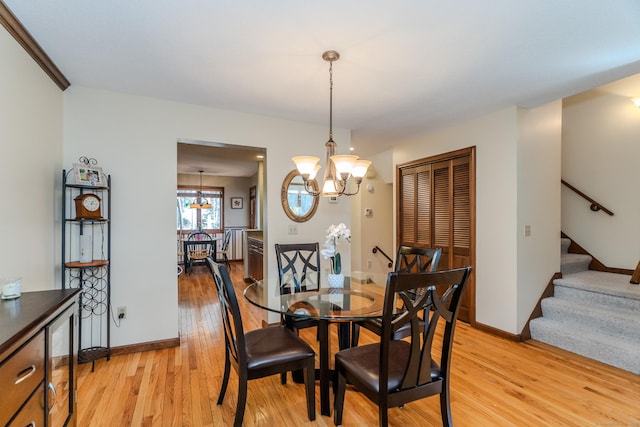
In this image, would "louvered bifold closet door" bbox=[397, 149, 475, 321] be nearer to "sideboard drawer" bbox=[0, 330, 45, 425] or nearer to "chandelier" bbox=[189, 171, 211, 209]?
"sideboard drawer" bbox=[0, 330, 45, 425]

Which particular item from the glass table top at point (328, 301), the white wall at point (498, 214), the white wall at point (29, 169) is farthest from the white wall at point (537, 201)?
the white wall at point (29, 169)

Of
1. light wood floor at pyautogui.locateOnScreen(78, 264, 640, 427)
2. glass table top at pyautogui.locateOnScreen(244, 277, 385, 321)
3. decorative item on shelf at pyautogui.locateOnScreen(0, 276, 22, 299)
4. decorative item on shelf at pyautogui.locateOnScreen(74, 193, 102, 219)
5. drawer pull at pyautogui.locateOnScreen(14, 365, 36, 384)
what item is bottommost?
light wood floor at pyautogui.locateOnScreen(78, 264, 640, 427)

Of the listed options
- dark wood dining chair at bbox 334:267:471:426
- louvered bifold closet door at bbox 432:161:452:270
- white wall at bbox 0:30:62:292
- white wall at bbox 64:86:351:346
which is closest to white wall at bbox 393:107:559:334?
louvered bifold closet door at bbox 432:161:452:270

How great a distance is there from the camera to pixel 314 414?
1.94 meters

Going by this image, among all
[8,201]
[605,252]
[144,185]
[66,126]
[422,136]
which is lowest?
[605,252]

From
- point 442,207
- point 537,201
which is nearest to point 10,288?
point 442,207

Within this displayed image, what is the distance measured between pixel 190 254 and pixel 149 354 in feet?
14.7

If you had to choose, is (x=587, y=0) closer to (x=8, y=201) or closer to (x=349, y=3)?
(x=349, y=3)

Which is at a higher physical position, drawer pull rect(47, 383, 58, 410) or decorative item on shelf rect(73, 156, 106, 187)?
decorative item on shelf rect(73, 156, 106, 187)

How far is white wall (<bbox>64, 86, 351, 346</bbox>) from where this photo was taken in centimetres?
278

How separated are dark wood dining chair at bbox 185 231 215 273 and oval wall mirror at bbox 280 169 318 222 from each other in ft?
13.5

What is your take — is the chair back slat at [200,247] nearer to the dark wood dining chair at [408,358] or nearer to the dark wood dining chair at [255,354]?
the dark wood dining chair at [255,354]

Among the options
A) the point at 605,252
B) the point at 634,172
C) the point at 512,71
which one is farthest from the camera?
the point at 605,252

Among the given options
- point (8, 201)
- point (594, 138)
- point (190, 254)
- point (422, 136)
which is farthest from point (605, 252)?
point (190, 254)
